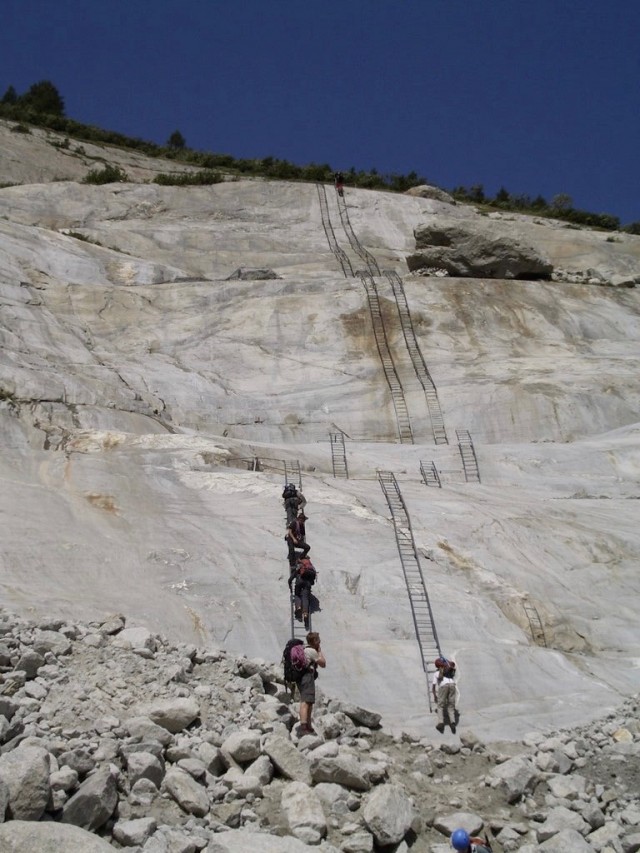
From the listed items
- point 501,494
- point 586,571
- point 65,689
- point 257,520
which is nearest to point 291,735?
point 65,689

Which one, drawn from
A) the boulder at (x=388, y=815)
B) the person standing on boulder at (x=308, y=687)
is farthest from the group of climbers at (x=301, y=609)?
the boulder at (x=388, y=815)

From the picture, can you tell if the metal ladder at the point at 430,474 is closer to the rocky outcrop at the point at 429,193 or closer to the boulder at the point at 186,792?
the boulder at the point at 186,792

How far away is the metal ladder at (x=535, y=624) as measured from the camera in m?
11.1

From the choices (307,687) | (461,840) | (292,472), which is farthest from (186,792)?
(292,472)

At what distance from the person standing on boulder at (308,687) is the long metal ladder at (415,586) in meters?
1.77

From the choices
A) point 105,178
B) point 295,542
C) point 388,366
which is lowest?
point 295,542

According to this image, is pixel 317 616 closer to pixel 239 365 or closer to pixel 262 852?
pixel 262 852

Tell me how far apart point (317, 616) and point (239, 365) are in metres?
13.3

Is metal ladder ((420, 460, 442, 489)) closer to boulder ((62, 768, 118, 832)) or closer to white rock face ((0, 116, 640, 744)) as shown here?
white rock face ((0, 116, 640, 744))

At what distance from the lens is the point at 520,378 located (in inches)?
867

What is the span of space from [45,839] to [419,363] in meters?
19.6

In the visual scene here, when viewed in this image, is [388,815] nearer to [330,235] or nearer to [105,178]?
[330,235]

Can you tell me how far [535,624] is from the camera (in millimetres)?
11344

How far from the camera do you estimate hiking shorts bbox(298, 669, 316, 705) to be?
7.96 metres
